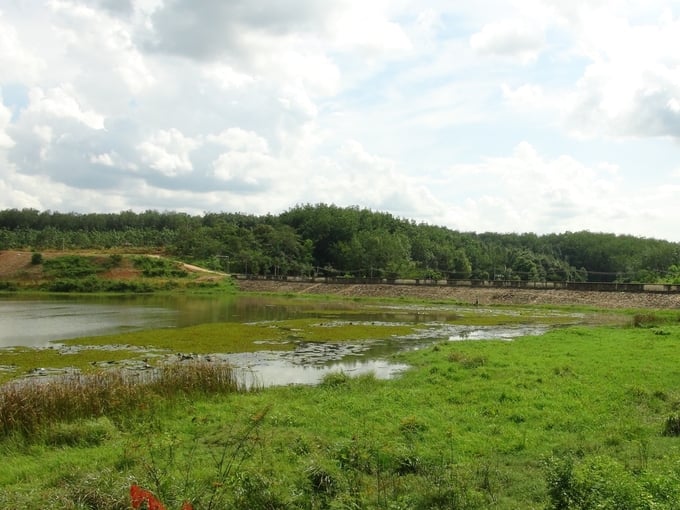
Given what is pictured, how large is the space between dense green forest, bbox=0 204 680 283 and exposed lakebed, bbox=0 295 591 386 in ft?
163

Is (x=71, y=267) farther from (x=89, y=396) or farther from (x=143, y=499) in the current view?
(x=143, y=499)

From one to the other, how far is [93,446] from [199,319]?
33.1m

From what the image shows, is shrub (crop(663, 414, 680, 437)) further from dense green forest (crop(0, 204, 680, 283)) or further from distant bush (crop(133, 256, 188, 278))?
distant bush (crop(133, 256, 188, 278))

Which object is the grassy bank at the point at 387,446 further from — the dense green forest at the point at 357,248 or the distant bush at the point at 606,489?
the dense green forest at the point at 357,248

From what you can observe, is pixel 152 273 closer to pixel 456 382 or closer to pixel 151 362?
pixel 151 362

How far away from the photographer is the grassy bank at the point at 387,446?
8.47m

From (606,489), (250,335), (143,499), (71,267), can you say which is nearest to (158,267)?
(71,267)

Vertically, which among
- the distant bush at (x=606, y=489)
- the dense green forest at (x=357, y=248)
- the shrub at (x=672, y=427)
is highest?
the dense green forest at (x=357, y=248)

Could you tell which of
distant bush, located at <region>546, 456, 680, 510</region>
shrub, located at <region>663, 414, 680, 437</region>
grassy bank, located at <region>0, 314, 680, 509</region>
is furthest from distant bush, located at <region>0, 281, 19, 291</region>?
distant bush, located at <region>546, 456, 680, 510</region>

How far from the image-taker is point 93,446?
12.0 metres

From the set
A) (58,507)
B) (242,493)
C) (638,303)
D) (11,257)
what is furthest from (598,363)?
(11,257)

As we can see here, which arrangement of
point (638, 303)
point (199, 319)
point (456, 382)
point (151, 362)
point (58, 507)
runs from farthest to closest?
point (638, 303) < point (199, 319) < point (151, 362) < point (456, 382) < point (58, 507)

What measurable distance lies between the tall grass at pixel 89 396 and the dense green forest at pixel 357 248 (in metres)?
81.8

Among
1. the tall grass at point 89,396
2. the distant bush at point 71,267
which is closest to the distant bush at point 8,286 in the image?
the distant bush at point 71,267
